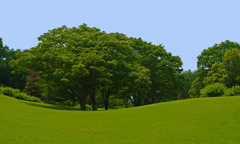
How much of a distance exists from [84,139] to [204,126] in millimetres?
7030

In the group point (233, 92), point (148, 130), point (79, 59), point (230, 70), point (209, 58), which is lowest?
point (148, 130)

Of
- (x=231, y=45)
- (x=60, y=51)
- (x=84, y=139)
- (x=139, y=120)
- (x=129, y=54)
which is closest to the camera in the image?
(x=84, y=139)

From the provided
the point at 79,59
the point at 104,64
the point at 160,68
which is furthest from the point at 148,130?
the point at 160,68

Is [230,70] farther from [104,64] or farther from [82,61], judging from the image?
[82,61]

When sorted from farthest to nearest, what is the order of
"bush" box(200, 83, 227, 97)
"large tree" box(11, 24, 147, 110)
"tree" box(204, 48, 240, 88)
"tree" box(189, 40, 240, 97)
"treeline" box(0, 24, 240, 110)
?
"tree" box(189, 40, 240, 97), "tree" box(204, 48, 240, 88), "treeline" box(0, 24, 240, 110), "large tree" box(11, 24, 147, 110), "bush" box(200, 83, 227, 97)

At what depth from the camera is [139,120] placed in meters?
13.9

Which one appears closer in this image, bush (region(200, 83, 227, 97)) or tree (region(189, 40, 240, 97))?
bush (region(200, 83, 227, 97))

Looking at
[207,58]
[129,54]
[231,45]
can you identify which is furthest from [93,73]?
[231,45]

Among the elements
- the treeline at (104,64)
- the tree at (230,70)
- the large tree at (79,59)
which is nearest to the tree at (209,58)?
the treeline at (104,64)

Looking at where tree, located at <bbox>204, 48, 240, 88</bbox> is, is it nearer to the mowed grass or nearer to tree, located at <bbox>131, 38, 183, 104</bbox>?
tree, located at <bbox>131, 38, 183, 104</bbox>

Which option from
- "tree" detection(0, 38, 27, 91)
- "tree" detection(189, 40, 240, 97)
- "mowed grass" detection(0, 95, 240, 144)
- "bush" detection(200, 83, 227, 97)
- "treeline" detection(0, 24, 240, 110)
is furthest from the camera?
"tree" detection(0, 38, 27, 91)

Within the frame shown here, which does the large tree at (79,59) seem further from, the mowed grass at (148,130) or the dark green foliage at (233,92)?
the dark green foliage at (233,92)

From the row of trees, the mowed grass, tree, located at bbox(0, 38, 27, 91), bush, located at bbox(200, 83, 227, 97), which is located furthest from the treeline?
tree, located at bbox(0, 38, 27, 91)

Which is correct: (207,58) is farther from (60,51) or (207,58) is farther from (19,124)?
(19,124)
